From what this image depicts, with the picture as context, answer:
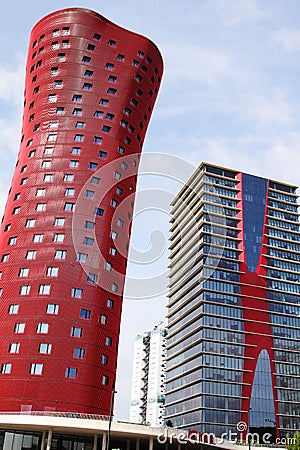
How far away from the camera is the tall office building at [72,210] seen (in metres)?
60.7

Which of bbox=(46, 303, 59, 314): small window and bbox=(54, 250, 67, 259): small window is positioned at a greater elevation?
bbox=(54, 250, 67, 259): small window

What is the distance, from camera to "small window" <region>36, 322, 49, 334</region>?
2422 inches

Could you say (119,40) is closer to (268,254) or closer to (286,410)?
(268,254)

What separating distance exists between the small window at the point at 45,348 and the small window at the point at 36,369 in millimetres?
1489

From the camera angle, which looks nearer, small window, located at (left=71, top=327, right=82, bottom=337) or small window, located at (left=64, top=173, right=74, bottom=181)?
small window, located at (left=71, top=327, right=82, bottom=337)

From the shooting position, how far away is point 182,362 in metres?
124

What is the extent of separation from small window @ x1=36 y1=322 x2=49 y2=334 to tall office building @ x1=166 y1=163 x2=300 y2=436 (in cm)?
5754

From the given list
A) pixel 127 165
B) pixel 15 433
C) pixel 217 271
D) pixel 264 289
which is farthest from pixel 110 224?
pixel 264 289

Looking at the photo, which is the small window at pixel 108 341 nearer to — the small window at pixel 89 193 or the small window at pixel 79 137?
the small window at pixel 89 193

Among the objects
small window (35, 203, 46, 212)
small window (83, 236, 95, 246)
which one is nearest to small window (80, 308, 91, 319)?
small window (83, 236, 95, 246)

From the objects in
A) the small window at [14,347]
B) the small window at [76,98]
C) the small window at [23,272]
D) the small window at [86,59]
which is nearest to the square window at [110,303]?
the small window at [23,272]

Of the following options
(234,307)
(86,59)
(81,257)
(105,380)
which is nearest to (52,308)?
(81,257)

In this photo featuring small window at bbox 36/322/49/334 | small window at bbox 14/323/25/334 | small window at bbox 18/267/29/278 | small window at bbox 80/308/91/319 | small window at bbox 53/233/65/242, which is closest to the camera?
small window at bbox 36/322/49/334

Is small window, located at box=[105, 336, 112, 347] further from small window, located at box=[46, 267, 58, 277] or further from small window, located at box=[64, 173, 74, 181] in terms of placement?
small window, located at box=[64, 173, 74, 181]
